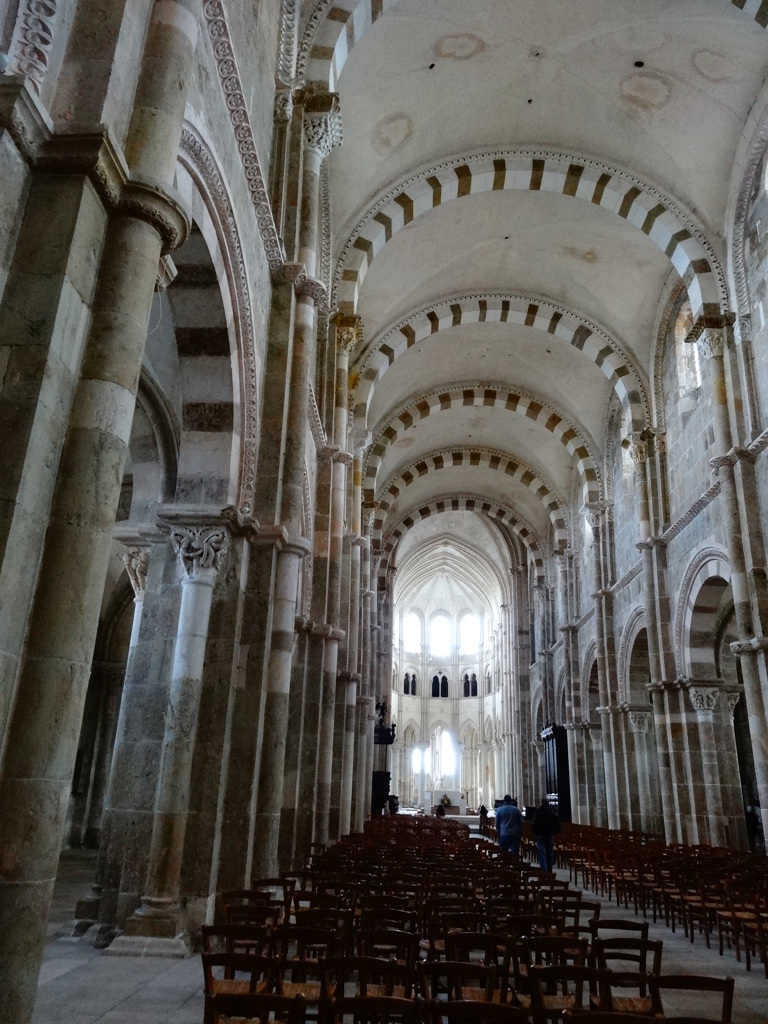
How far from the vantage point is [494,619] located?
157ft

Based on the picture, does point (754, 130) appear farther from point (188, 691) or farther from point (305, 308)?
point (188, 691)

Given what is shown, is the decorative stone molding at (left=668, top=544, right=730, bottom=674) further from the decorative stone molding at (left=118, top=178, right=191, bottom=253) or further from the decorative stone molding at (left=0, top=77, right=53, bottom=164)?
the decorative stone molding at (left=0, top=77, right=53, bottom=164)

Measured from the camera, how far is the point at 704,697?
16938 mm

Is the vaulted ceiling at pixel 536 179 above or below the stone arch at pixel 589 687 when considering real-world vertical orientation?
above

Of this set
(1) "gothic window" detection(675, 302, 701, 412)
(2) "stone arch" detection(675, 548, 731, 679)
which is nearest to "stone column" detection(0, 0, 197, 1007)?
(2) "stone arch" detection(675, 548, 731, 679)

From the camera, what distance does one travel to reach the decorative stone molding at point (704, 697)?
55.4ft

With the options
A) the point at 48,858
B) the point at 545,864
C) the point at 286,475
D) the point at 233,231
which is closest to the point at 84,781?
the point at 545,864

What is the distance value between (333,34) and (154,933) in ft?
37.7

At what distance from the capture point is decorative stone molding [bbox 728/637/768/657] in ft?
42.1

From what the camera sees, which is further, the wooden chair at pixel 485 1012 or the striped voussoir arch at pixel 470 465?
the striped voussoir arch at pixel 470 465

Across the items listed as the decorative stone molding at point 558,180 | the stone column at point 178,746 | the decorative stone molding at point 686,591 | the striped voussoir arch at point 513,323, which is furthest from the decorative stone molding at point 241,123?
the striped voussoir arch at point 513,323

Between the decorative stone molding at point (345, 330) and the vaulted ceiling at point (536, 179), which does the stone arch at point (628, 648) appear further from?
the decorative stone molding at point (345, 330)

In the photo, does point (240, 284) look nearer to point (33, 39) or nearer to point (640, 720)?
point (33, 39)

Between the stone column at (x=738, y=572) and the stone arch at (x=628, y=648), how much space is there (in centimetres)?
641
